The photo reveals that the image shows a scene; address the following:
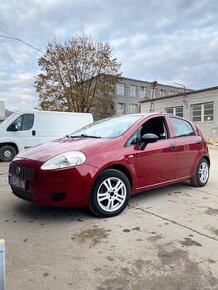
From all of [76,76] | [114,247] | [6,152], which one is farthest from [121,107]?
[114,247]

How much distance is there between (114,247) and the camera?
3.69 m

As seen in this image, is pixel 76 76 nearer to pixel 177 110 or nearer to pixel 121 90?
pixel 177 110

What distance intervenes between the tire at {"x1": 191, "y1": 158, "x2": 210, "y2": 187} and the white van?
288 inches

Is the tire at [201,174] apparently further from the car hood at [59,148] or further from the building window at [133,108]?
the building window at [133,108]

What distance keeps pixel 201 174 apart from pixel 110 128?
2.29 meters

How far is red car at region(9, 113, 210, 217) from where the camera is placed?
14.4 feet

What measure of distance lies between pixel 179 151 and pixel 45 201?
266cm

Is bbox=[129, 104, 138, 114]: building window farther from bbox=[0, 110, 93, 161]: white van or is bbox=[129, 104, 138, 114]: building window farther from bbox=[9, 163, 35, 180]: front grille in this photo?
bbox=[9, 163, 35, 180]: front grille

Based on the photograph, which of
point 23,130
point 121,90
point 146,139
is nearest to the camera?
point 146,139

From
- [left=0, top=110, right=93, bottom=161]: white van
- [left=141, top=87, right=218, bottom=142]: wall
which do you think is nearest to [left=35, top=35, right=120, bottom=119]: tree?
[left=141, top=87, right=218, bottom=142]: wall

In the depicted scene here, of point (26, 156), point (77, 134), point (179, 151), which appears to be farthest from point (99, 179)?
point (179, 151)

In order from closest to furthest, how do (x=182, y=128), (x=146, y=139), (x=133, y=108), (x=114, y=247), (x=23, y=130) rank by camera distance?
(x=114, y=247) < (x=146, y=139) < (x=182, y=128) < (x=23, y=130) < (x=133, y=108)

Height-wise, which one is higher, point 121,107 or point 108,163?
point 121,107

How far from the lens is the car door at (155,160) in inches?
204
